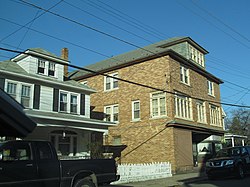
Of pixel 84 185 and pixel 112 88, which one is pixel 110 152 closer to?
pixel 112 88

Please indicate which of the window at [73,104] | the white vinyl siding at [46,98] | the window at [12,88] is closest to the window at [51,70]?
the white vinyl siding at [46,98]

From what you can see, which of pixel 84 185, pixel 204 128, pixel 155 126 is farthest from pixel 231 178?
pixel 84 185

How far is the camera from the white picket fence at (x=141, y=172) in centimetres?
1533

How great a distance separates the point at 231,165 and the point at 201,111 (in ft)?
40.2

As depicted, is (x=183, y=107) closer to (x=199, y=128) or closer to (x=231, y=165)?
(x=199, y=128)

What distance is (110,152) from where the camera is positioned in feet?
81.9

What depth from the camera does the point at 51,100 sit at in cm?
2056

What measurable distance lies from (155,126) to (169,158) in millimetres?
2725

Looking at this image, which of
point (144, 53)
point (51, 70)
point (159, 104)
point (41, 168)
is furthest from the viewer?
point (144, 53)

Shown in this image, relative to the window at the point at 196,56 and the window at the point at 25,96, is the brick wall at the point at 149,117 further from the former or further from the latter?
the window at the point at 25,96

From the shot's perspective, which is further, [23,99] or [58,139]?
[58,139]

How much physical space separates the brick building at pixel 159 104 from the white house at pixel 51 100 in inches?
159

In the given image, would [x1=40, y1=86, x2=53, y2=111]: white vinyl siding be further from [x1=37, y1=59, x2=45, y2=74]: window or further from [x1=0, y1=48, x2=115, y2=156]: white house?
[x1=37, y1=59, x2=45, y2=74]: window

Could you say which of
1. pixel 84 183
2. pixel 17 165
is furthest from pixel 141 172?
pixel 17 165
